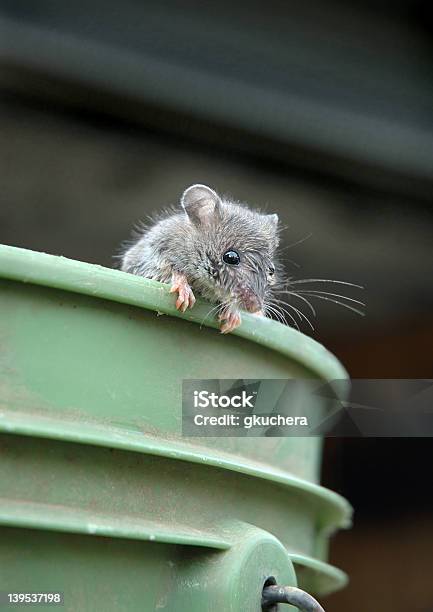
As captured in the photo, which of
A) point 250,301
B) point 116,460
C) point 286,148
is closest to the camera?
point 116,460

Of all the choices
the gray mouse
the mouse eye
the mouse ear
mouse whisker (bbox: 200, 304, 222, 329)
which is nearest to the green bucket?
mouse whisker (bbox: 200, 304, 222, 329)

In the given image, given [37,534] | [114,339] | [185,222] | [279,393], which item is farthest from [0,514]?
[185,222]

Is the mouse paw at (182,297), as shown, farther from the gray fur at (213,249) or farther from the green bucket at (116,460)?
the gray fur at (213,249)

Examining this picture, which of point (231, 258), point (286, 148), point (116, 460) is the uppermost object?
point (286, 148)

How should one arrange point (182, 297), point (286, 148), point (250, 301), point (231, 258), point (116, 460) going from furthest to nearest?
point (286, 148) < point (231, 258) < point (250, 301) < point (182, 297) < point (116, 460)

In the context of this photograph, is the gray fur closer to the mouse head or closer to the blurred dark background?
the mouse head

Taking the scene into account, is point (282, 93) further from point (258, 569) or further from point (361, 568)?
point (361, 568)

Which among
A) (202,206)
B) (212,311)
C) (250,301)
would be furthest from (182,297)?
(202,206)

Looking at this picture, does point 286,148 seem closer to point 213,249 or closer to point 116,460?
point 213,249
